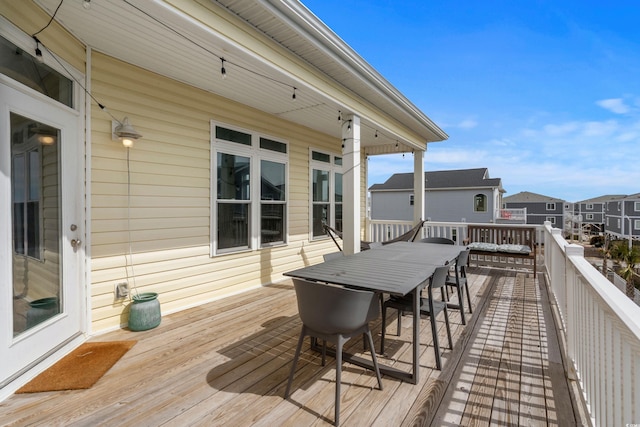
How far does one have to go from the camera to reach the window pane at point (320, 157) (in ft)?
19.1

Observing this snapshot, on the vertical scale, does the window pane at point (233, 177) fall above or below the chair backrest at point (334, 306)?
above

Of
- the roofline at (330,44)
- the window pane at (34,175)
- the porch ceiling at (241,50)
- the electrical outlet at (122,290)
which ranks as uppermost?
the roofline at (330,44)

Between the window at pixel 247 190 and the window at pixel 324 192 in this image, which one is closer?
the window at pixel 247 190

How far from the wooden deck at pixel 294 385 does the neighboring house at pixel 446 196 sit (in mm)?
16978

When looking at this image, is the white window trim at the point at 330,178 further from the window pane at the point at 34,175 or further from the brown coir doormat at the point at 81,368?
the window pane at the point at 34,175

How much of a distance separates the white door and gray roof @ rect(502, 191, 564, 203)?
3598 cm

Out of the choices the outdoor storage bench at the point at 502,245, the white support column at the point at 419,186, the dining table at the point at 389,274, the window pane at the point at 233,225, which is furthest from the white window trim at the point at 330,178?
the outdoor storage bench at the point at 502,245

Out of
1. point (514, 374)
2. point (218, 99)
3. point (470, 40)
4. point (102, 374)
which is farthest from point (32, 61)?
point (470, 40)

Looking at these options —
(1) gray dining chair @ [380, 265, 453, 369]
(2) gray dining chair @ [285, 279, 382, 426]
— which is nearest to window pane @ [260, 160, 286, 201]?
(1) gray dining chair @ [380, 265, 453, 369]

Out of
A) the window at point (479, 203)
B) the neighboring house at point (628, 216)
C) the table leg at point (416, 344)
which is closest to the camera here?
the table leg at point (416, 344)

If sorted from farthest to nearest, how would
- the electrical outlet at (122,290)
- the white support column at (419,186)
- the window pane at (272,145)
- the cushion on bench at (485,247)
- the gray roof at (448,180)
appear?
the gray roof at (448,180)
the white support column at (419,186)
the cushion on bench at (485,247)
the window pane at (272,145)
the electrical outlet at (122,290)

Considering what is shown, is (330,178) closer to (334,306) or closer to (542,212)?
(334,306)

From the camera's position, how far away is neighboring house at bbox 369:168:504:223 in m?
19.1

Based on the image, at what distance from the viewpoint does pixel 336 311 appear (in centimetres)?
177
